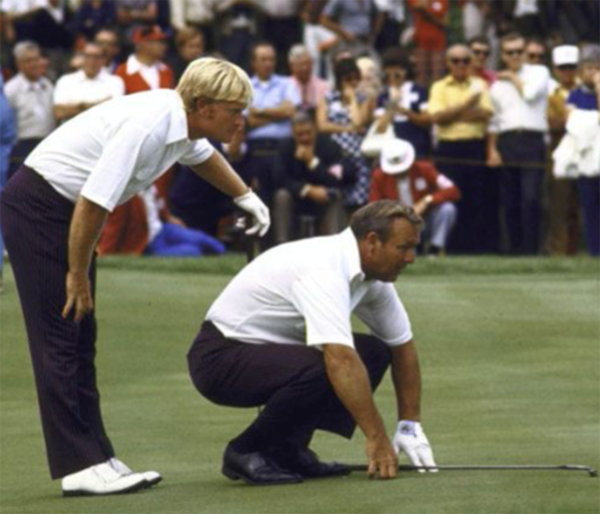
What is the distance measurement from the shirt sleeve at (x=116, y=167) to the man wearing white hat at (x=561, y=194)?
12.5 m

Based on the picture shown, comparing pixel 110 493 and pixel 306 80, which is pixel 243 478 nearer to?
pixel 110 493

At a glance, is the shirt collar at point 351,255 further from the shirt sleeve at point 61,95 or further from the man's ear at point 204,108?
the shirt sleeve at point 61,95

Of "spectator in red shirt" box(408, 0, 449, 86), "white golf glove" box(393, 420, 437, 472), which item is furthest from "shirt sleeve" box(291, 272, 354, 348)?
"spectator in red shirt" box(408, 0, 449, 86)

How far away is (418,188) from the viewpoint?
65.1 ft

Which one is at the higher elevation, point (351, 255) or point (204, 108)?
point (204, 108)

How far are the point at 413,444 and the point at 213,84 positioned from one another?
1733 millimetres

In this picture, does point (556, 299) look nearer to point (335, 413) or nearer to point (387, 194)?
point (387, 194)

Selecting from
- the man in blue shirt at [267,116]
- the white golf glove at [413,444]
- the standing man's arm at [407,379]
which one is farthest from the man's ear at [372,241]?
the man in blue shirt at [267,116]

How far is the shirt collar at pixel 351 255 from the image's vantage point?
28.2 ft

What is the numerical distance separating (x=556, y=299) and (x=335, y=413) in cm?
732

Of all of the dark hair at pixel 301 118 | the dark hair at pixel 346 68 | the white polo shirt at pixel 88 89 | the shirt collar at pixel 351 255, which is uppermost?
the shirt collar at pixel 351 255

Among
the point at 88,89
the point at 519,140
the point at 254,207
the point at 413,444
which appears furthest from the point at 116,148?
the point at 519,140

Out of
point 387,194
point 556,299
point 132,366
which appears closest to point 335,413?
point 132,366

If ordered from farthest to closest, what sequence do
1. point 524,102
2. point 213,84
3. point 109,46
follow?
point 109,46 → point 524,102 → point 213,84
